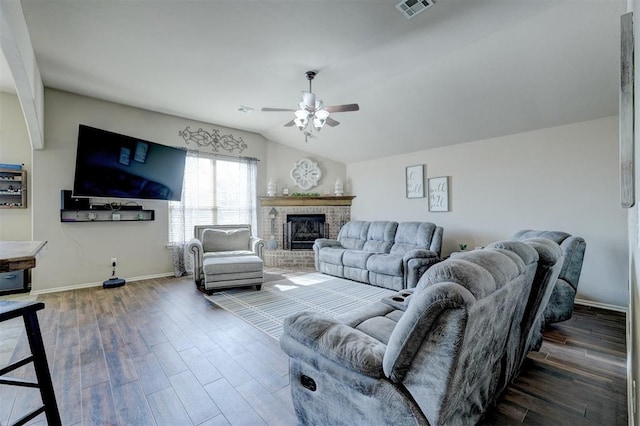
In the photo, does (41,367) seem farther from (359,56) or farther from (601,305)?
(601,305)

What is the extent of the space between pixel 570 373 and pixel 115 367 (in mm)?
3465

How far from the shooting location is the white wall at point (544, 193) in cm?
343

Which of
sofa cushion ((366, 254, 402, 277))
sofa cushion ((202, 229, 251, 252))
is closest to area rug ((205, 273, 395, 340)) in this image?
sofa cushion ((366, 254, 402, 277))

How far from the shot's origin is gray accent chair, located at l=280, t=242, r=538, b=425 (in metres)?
0.96

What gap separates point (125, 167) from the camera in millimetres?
4277

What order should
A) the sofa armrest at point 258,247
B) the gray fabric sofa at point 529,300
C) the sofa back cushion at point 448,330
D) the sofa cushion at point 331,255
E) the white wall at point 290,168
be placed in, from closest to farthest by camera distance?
the sofa back cushion at point 448,330, the gray fabric sofa at point 529,300, the sofa armrest at point 258,247, the sofa cushion at point 331,255, the white wall at point 290,168

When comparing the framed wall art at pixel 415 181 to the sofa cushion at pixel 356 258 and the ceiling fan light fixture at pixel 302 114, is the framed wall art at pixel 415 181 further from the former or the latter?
the ceiling fan light fixture at pixel 302 114

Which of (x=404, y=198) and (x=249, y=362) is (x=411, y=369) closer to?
(x=249, y=362)

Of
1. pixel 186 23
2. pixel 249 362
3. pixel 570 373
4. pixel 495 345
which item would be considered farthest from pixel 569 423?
pixel 186 23

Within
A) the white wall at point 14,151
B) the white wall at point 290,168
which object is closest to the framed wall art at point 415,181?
the white wall at point 290,168

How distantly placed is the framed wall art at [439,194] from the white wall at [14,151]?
6548mm

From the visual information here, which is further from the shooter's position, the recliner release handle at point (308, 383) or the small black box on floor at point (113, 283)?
the small black box on floor at point (113, 283)

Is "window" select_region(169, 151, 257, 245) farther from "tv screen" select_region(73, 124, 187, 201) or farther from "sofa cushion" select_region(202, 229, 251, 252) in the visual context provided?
"sofa cushion" select_region(202, 229, 251, 252)

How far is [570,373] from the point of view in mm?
2080
